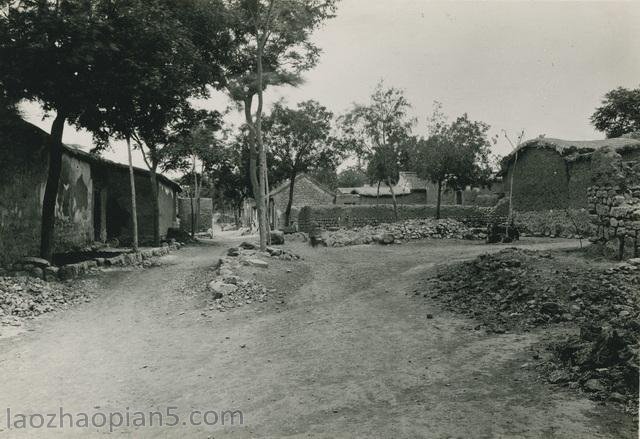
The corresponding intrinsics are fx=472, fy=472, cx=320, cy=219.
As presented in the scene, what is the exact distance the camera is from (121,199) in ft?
77.8

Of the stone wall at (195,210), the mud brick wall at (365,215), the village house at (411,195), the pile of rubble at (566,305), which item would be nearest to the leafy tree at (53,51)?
the pile of rubble at (566,305)

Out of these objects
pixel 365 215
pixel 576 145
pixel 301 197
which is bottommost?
pixel 365 215

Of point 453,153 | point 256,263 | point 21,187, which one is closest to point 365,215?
point 453,153

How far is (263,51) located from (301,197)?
2611cm

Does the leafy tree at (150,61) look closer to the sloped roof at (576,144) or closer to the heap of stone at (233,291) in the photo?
the heap of stone at (233,291)

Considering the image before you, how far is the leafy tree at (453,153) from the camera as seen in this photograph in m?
30.7

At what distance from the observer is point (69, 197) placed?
57.3ft

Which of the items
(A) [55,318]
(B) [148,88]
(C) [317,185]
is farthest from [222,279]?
(C) [317,185]

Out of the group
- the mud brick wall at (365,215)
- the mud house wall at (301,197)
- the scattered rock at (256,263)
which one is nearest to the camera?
the scattered rock at (256,263)

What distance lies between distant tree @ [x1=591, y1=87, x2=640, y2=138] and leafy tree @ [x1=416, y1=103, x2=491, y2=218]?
12.9m

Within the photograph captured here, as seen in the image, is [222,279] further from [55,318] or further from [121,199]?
[121,199]

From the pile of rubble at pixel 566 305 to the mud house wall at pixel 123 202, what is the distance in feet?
56.6

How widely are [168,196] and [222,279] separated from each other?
20573 mm

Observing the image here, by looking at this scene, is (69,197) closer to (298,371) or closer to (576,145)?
(298,371)
